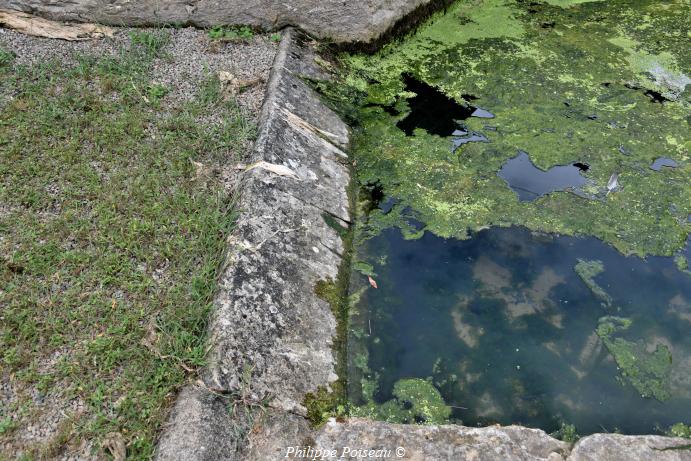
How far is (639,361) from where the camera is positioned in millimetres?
2707

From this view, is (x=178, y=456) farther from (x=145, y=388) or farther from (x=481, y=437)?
(x=481, y=437)

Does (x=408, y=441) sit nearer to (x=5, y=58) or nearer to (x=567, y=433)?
(x=567, y=433)

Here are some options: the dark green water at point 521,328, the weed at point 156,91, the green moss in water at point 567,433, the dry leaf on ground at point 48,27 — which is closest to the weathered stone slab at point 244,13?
the dry leaf on ground at point 48,27

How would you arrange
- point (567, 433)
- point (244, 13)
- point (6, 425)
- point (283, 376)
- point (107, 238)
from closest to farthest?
point (6, 425), point (283, 376), point (567, 433), point (107, 238), point (244, 13)

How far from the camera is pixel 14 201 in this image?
9.11 feet

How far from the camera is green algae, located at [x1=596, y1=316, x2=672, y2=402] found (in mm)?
2611

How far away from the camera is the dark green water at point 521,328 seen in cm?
255

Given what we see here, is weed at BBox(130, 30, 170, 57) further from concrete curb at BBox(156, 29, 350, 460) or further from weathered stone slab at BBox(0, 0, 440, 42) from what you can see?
Answer: concrete curb at BBox(156, 29, 350, 460)

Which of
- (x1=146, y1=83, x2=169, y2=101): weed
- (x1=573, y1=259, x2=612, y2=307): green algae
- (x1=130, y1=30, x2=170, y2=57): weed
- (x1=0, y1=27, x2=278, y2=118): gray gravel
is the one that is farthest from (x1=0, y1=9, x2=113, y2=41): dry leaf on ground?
(x1=573, y1=259, x2=612, y2=307): green algae

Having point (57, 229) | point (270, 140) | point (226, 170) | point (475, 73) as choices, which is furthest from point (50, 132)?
point (475, 73)

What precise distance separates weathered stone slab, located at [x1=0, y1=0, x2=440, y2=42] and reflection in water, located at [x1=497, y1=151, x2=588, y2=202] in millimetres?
1667

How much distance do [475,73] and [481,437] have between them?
3.14 meters

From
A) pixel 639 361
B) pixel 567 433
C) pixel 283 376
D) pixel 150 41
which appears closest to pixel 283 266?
pixel 283 376

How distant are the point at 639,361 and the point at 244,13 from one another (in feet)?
11.6
